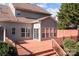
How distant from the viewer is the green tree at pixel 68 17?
5086 millimetres

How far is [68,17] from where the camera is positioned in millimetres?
5121

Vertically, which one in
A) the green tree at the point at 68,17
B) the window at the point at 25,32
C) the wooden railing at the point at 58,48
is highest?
the green tree at the point at 68,17

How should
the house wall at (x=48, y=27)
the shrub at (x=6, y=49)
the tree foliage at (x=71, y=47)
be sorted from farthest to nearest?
the house wall at (x=48, y=27) < the tree foliage at (x=71, y=47) < the shrub at (x=6, y=49)

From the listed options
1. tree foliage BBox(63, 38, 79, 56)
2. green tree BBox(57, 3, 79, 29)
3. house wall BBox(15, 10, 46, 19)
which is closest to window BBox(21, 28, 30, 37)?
house wall BBox(15, 10, 46, 19)

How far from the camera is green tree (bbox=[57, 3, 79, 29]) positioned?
5086 millimetres

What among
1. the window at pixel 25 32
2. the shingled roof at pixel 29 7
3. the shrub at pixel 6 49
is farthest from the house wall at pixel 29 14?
the shrub at pixel 6 49

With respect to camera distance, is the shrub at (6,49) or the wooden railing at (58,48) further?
the wooden railing at (58,48)

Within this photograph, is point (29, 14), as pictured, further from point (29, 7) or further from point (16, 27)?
point (16, 27)

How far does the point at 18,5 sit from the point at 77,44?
1.69m

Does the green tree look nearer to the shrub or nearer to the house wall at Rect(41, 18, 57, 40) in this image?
the house wall at Rect(41, 18, 57, 40)

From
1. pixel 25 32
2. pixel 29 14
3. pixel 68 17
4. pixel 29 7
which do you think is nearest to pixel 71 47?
pixel 68 17

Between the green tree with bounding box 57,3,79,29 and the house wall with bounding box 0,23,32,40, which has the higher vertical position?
the green tree with bounding box 57,3,79,29

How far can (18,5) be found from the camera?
5133 millimetres

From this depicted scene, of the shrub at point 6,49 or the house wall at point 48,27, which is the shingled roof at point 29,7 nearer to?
the house wall at point 48,27
